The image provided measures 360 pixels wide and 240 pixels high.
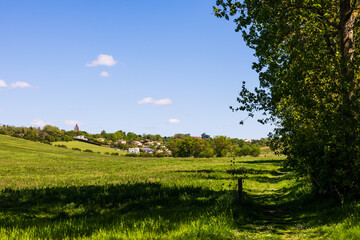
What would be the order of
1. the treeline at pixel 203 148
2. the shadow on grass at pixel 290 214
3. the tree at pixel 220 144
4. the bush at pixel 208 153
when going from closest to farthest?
1. the shadow on grass at pixel 290 214
2. the bush at pixel 208 153
3. the tree at pixel 220 144
4. the treeline at pixel 203 148

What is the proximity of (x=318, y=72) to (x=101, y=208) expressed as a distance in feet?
39.9

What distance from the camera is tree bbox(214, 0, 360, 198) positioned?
1113 centimetres

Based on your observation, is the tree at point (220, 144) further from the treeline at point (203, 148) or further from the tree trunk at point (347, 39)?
the tree trunk at point (347, 39)

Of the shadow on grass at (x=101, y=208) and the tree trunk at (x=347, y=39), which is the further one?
the tree trunk at (x=347, y=39)

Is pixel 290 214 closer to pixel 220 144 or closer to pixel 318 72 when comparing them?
pixel 318 72

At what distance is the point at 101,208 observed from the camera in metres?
13.3

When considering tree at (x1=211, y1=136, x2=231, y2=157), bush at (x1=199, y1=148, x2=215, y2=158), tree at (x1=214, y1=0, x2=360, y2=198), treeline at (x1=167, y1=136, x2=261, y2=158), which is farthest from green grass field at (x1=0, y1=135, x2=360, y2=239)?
treeline at (x1=167, y1=136, x2=261, y2=158)

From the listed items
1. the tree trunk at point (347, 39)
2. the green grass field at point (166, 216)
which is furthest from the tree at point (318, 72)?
the green grass field at point (166, 216)

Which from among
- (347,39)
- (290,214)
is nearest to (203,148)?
(290,214)

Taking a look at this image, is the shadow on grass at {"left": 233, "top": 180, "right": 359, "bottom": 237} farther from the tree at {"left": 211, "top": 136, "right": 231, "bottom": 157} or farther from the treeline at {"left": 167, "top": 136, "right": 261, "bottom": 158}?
the treeline at {"left": 167, "top": 136, "right": 261, "bottom": 158}

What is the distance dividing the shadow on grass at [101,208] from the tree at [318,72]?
5042 mm

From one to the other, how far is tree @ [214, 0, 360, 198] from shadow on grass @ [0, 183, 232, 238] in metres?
5.04

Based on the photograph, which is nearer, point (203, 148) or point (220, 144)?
point (220, 144)

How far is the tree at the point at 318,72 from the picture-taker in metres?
11.1
